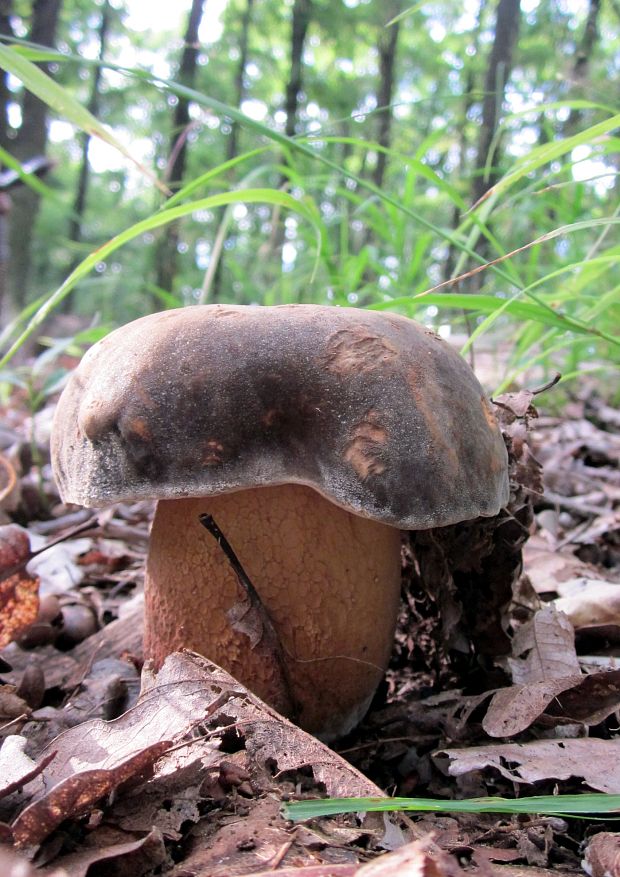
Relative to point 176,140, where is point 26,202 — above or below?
below

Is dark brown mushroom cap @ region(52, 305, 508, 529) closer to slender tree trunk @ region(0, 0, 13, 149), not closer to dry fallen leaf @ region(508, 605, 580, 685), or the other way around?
dry fallen leaf @ region(508, 605, 580, 685)

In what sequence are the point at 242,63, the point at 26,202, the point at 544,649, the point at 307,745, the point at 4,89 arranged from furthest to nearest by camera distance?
the point at 242,63 < the point at 26,202 < the point at 4,89 < the point at 544,649 < the point at 307,745

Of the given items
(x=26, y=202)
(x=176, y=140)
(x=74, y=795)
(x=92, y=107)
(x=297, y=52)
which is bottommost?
(x=74, y=795)

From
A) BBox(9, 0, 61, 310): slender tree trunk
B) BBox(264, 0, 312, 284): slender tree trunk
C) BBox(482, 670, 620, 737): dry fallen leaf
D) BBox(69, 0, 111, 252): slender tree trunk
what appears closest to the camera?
BBox(482, 670, 620, 737): dry fallen leaf

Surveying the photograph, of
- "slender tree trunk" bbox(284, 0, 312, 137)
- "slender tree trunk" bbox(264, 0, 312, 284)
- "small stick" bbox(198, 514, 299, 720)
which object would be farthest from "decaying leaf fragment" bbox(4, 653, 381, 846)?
"slender tree trunk" bbox(284, 0, 312, 137)

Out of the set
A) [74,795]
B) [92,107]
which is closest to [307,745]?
[74,795]

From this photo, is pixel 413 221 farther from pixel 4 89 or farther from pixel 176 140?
pixel 176 140

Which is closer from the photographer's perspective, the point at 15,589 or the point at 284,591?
the point at 284,591

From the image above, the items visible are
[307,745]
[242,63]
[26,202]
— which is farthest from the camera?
[242,63]

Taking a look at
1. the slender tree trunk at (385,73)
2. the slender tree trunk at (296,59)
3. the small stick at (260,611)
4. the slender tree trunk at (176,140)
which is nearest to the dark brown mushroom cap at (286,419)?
the small stick at (260,611)
